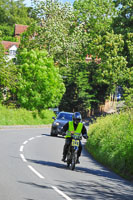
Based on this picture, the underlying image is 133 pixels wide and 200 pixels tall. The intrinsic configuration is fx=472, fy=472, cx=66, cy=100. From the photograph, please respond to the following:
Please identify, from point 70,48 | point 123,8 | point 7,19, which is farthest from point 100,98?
point 7,19

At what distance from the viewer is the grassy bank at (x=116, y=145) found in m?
14.7

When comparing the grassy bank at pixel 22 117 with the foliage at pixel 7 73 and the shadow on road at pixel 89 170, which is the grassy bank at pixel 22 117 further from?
the shadow on road at pixel 89 170

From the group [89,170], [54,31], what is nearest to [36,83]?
[54,31]

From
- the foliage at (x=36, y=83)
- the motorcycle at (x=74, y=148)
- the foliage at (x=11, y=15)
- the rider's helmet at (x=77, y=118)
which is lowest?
the motorcycle at (x=74, y=148)

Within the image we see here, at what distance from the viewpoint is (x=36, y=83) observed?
4878 centimetres

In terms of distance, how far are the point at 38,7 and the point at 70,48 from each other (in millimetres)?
6568

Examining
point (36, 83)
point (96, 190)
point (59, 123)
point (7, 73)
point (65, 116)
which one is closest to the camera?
point (96, 190)

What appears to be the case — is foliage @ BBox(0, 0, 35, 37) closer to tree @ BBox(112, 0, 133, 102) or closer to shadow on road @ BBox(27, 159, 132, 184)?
tree @ BBox(112, 0, 133, 102)

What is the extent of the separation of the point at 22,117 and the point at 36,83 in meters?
5.80

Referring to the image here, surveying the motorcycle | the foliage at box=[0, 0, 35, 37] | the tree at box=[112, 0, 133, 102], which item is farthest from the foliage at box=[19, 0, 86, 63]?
the foliage at box=[0, 0, 35, 37]

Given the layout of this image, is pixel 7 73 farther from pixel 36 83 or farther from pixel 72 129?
pixel 72 129

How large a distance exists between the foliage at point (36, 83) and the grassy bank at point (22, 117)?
1.07m

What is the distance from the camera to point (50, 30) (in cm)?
5759

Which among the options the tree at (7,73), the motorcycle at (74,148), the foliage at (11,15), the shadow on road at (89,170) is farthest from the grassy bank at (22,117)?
the foliage at (11,15)
